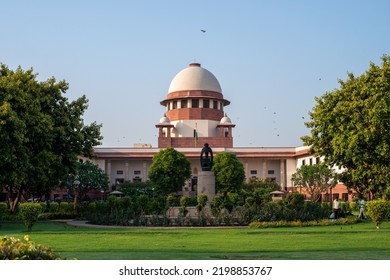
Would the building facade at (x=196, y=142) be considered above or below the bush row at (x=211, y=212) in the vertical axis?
above

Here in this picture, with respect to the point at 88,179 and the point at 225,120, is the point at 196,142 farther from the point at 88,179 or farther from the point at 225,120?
the point at 88,179

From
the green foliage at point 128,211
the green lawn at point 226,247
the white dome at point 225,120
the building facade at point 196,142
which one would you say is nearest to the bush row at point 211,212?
the green foliage at point 128,211

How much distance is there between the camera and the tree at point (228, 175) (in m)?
43.3

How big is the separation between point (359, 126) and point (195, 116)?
3745 cm

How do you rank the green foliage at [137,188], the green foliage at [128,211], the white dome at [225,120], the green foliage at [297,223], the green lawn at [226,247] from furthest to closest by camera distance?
A: the white dome at [225,120] → the green foliage at [137,188] → the green foliage at [128,211] → the green foliage at [297,223] → the green lawn at [226,247]

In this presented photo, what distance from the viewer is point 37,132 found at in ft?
66.1

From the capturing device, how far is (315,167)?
4400 cm

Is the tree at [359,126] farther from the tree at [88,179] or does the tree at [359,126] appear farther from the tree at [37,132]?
the tree at [88,179]

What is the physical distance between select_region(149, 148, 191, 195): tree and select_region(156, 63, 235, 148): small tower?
11.1 meters

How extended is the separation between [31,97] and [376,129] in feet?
40.6

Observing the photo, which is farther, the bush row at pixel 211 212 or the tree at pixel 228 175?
the tree at pixel 228 175

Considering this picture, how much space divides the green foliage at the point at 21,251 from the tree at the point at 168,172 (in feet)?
124
